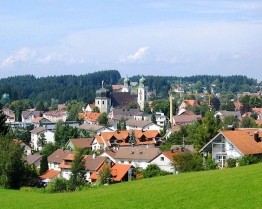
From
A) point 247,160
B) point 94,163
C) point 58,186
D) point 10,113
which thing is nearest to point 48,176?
point 94,163

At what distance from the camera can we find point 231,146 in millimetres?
31344

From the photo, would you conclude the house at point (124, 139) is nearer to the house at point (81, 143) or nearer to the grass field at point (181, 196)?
the house at point (81, 143)

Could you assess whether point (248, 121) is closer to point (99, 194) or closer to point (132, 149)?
point (132, 149)

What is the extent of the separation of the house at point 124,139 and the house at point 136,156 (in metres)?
10.8

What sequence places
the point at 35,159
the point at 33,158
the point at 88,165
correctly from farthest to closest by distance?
the point at 33,158, the point at 35,159, the point at 88,165

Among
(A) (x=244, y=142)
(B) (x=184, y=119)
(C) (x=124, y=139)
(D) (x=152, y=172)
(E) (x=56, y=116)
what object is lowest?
(E) (x=56, y=116)

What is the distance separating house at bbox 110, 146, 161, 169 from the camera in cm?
4634

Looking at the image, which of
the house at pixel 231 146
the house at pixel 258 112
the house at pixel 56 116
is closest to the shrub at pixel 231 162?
the house at pixel 231 146

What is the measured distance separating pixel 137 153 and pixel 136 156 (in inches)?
19.8

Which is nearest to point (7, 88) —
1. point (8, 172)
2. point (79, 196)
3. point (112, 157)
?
point (112, 157)

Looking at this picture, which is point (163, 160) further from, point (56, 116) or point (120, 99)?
point (120, 99)

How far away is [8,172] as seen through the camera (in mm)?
32469

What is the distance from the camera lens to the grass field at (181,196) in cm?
1675

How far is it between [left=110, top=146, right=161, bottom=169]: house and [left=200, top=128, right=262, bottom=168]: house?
44.4ft
